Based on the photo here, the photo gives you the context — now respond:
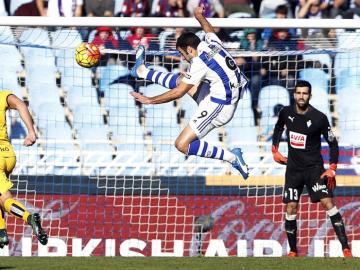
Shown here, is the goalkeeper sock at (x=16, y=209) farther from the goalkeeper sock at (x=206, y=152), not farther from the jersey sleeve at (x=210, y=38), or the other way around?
the jersey sleeve at (x=210, y=38)

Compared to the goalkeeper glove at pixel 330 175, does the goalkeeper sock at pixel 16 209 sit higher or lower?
lower

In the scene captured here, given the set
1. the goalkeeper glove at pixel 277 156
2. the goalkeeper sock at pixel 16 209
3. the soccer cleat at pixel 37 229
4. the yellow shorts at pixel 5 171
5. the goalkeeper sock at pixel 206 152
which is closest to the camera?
the soccer cleat at pixel 37 229

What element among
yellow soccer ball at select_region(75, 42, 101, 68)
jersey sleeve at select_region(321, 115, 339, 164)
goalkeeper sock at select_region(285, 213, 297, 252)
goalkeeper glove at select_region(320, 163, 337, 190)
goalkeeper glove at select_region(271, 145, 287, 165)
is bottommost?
goalkeeper sock at select_region(285, 213, 297, 252)

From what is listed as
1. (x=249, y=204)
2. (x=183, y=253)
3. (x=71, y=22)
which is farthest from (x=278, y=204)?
(x=71, y=22)

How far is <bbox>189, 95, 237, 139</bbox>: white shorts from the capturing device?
12387 millimetres

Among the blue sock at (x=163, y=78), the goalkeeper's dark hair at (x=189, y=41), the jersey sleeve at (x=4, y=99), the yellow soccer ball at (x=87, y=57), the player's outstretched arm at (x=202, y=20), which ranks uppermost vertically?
the player's outstretched arm at (x=202, y=20)

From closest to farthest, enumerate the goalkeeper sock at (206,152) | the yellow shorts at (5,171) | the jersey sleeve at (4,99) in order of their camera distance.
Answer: the yellow shorts at (5,171), the jersey sleeve at (4,99), the goalkeeper sock at (206,152)

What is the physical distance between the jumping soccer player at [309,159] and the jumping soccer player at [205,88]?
0.62 metres

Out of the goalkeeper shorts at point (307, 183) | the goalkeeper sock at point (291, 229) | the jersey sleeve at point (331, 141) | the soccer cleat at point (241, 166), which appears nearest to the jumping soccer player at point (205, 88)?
the soccer cleat at point (241, 166)

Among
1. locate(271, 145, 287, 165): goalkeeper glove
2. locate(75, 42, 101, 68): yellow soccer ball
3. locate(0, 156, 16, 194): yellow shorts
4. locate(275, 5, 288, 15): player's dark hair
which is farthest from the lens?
locate(275, 5, 288, 15): player's dark hair

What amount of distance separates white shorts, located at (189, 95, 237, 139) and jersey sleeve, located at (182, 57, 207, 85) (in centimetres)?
47

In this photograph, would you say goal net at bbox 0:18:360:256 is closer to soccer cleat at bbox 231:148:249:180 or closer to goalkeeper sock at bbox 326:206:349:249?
goalkeeper sock at bbox 326:206:349:249

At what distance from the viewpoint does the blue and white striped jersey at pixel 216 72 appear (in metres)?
12.0

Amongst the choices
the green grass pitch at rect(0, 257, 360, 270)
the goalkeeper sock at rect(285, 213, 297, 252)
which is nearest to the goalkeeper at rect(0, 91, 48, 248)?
the green grass pitch at rect(0, 257, 360, 270)
